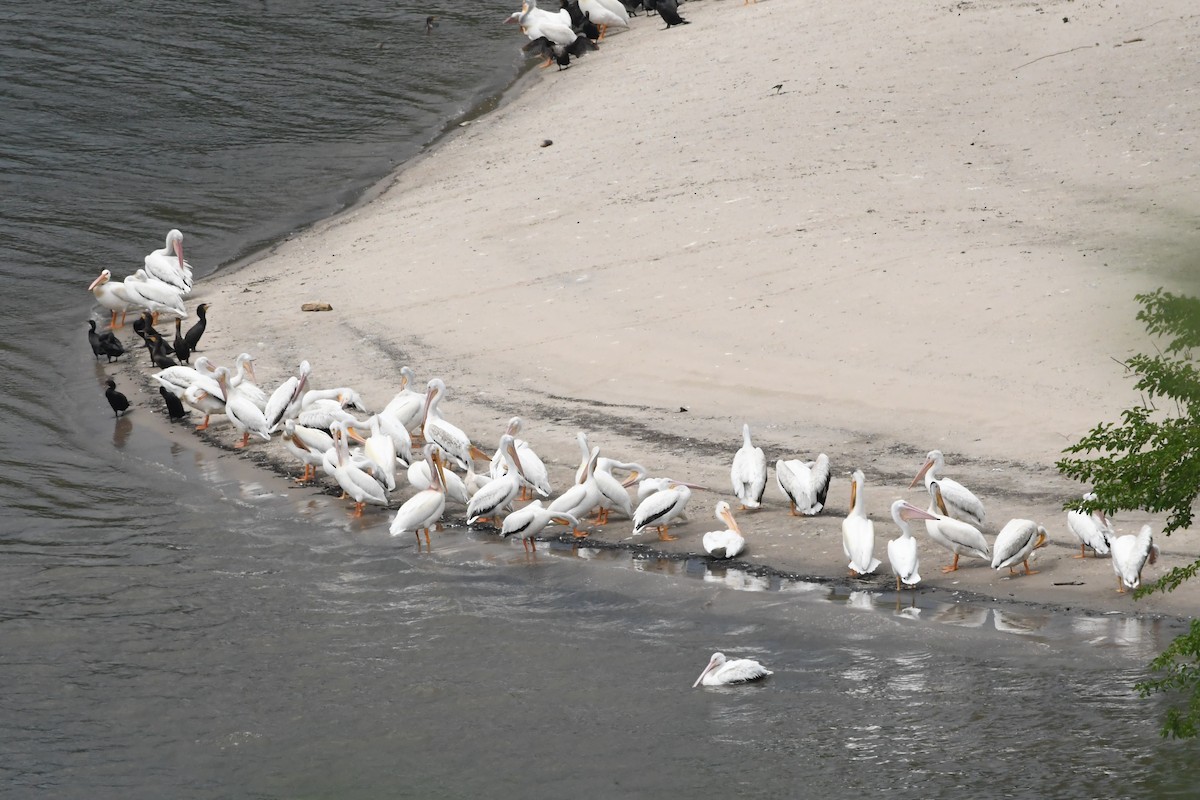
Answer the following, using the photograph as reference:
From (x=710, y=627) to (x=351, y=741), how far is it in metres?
2.30

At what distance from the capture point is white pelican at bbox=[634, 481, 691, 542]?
10.4 m

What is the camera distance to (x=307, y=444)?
12.6 metres

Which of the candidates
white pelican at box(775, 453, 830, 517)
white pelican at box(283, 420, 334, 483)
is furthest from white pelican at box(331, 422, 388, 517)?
white pelican at box(775, 453, 830, 517)

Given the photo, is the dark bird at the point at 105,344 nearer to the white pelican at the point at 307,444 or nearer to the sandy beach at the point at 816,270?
the sandy beach at the point at 816,270

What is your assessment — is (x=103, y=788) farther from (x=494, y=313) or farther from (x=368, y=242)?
(x=368, y=242)

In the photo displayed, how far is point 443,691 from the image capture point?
8.97 meters

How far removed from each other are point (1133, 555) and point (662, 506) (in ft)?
10.2

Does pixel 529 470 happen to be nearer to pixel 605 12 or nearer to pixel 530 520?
pixel 530 520

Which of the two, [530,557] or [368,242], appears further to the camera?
[368,242]

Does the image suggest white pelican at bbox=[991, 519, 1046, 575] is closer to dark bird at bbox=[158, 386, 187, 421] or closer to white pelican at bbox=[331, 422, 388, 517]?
white pelican at bbox=[331, 422, 388, 517]

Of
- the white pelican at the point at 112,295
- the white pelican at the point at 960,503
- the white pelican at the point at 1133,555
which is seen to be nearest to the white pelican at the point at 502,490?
the white pelican at the point at 960,503

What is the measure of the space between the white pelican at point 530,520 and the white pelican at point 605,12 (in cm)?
1688

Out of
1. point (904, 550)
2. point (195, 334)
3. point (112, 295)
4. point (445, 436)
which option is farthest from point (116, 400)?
point (904, 550)

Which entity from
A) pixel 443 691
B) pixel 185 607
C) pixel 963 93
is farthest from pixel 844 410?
pixel 963 93
